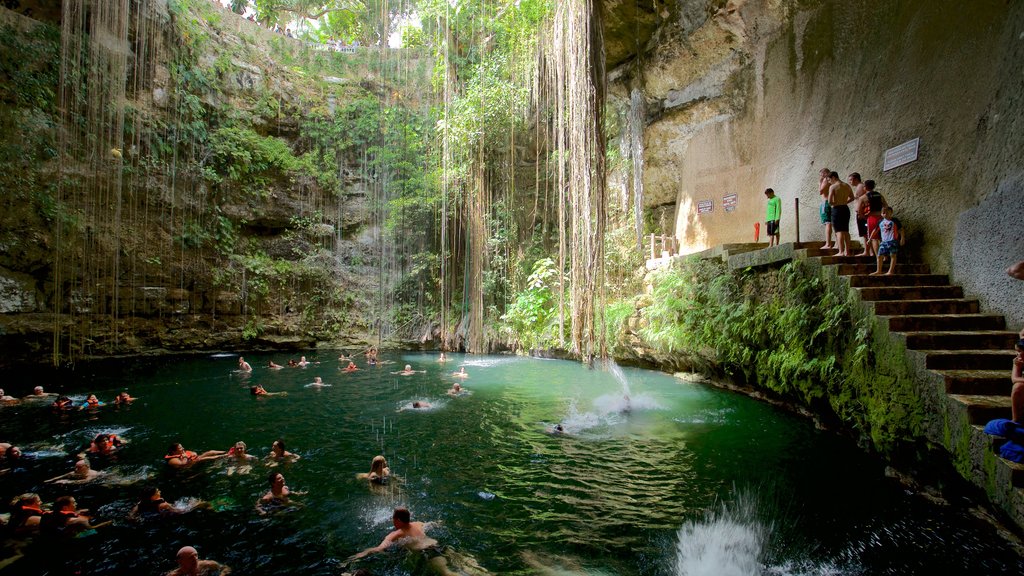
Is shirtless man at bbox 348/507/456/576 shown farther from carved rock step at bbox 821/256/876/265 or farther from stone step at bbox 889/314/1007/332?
carved rock step at bbox 821/256/876/265

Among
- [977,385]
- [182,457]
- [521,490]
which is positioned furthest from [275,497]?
[977,385]

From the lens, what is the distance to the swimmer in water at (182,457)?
18.9ft

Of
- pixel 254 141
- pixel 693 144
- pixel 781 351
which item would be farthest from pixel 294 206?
pixel 781 351

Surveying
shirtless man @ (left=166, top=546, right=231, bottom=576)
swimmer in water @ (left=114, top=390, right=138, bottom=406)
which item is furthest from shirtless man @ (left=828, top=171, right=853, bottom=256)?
swimmer in water @ (left=114, top=390, right=138, bottom=406)

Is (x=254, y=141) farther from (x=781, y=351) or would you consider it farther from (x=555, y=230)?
(x=781, y=351)

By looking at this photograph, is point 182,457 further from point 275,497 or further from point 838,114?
point 838,114

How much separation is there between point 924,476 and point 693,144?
31.0ft

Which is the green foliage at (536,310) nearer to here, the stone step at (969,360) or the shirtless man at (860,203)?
the shirtless man at (860,203)

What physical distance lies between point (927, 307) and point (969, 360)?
990mm

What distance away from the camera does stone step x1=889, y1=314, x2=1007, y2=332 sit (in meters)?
4.84

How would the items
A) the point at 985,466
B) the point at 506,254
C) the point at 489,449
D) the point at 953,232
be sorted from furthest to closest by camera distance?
the point at 506,254
the point at 489,449
the point at 953,232
the point at 985,466

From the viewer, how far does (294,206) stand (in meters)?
17.7

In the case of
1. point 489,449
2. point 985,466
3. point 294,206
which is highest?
point 294,206

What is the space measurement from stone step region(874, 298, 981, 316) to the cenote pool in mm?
1639
